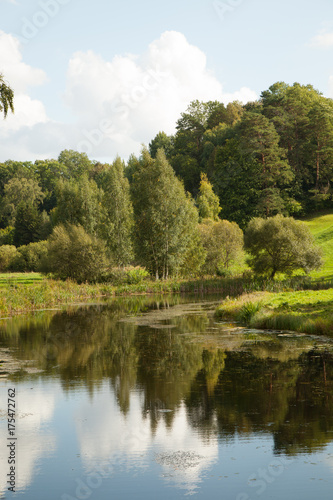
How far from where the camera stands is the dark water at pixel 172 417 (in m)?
8.92

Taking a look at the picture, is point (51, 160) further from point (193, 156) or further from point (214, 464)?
point (214, 464)

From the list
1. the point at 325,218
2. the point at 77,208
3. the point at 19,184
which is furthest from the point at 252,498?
the point at 19,184

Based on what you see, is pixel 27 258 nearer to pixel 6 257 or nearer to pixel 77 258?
pixel 6 257

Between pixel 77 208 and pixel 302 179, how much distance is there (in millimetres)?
40064

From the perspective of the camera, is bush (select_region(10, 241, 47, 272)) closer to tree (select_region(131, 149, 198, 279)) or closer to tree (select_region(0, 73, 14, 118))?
tree (select_region(131, 149, 198, 279))

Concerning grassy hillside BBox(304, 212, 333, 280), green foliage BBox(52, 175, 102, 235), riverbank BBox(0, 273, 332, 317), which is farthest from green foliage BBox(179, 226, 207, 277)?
green foliage BBox(52, 175, 102, 235)

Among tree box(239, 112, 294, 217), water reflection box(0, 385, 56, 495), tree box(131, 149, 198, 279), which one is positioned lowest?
water reflection box(0, 385, 56, 495)

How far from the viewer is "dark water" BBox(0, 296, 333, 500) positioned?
29.3ft

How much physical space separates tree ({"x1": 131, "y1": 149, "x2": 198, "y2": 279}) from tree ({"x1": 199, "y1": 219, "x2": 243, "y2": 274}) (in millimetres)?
2506

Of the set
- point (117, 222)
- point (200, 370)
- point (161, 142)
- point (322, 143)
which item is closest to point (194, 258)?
point (117, 222)

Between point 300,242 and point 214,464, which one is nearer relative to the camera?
point 214,464

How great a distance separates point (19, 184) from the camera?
397 ft

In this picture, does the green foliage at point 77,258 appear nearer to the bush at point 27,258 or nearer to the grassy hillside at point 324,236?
the grassy hillside at point 324,236

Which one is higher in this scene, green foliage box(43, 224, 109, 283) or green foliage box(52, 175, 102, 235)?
green foliage box(52, 175, 102, 235)
